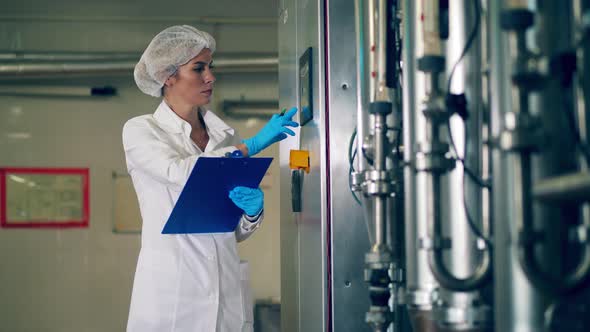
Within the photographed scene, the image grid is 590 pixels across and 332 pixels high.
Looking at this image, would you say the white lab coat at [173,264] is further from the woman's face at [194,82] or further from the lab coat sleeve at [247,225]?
the woman's face at [194,82]

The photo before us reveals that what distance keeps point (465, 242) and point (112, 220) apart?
11.9ft

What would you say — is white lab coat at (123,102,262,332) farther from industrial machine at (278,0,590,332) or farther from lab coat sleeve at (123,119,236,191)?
industrial machine at (278,0,590,332)

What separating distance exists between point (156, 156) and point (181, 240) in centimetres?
24

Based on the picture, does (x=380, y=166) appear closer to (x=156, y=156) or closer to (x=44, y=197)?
(x=156, y=156)

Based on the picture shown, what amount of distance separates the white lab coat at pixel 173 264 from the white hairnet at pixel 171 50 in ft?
0.73

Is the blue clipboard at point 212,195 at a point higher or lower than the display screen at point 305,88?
lower

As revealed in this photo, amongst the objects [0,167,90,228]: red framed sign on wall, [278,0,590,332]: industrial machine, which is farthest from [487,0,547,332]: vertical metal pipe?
[0,167,90,228]: red framed sign on wall

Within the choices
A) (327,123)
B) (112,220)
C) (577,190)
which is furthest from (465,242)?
(112,220)

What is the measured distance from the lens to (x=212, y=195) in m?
1.88

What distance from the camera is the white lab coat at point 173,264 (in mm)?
1971

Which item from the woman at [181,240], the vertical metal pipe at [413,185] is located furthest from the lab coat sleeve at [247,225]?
the vertical metal pipe at [413,185]

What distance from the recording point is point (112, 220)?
4.35m

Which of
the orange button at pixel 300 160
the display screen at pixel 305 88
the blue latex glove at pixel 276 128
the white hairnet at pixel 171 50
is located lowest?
the orange button at pixel 300 160

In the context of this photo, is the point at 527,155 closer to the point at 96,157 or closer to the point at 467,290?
the point at 467,290
